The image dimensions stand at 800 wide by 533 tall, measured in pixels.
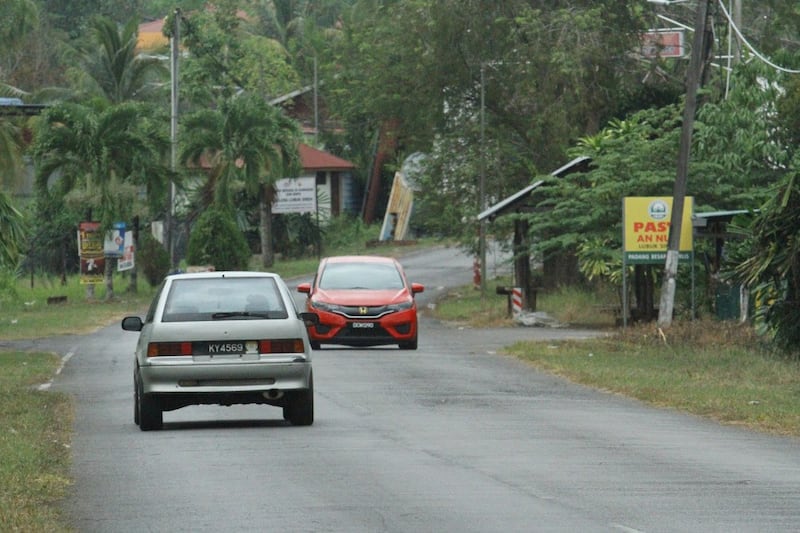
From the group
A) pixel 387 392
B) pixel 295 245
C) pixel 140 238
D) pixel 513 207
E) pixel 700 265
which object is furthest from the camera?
pixel 295 245

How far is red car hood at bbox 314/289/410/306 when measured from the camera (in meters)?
30.9

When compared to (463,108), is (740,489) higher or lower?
lower

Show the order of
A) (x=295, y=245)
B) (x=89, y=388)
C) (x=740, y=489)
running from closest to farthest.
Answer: (x=740, y=489), (x=89, y=388), (x=295, y=245)

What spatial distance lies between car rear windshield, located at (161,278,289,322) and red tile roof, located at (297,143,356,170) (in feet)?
207

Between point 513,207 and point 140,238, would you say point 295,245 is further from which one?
point 513,207

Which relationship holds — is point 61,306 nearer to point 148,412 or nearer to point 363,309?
point 363,309

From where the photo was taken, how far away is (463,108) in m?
54.9

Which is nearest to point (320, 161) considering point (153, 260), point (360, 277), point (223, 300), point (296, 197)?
point (296, 197)

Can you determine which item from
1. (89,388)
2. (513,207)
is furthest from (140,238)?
(89,388)

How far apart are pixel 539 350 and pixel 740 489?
18516 mm

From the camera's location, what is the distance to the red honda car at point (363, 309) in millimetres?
30812

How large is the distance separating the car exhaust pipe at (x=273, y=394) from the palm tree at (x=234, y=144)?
45.1 meters

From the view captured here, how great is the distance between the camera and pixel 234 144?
63.1 meters

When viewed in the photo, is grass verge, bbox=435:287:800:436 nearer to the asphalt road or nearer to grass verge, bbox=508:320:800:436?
grass verge, bbox=508:320:800:436
